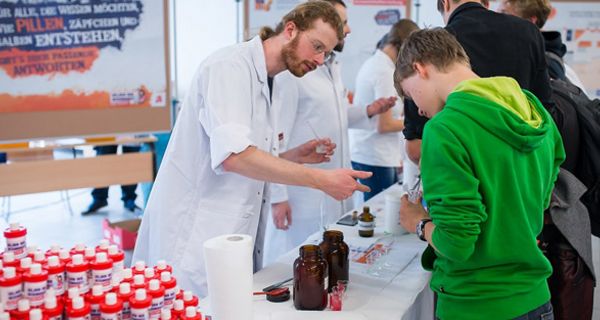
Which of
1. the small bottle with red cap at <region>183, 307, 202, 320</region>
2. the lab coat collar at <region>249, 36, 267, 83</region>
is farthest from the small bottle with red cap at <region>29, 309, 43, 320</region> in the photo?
the lab coat collar at <region>249, 36, 267, 83</region>

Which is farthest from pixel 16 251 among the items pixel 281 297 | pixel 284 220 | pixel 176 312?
pixel 284 220

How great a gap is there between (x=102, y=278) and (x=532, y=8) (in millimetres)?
1964

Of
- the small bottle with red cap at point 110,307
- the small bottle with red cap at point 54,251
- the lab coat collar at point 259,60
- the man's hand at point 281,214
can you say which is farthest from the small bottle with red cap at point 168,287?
the man's hand at point 281,214

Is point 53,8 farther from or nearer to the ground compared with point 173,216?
farther from the ground

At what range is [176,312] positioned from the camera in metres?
1.04

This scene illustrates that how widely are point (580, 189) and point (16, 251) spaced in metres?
1.63

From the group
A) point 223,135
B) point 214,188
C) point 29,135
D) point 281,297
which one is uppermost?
point 223,135

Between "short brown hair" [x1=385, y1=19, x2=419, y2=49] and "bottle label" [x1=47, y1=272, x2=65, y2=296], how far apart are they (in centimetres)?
253

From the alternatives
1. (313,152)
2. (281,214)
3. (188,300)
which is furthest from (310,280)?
(281,214)

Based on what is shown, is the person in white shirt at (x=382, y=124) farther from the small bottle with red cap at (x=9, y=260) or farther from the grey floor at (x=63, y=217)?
the small bottle with red cap at (x=9, y=260)

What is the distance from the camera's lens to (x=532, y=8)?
2.30 m

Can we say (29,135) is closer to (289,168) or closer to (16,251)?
(289,168)

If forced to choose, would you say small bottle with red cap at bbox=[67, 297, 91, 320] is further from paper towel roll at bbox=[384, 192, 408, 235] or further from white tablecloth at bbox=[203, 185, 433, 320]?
paper towel roll at bbox=[384, 192, 408, 235]

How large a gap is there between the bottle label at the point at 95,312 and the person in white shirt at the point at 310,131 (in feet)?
5.03
